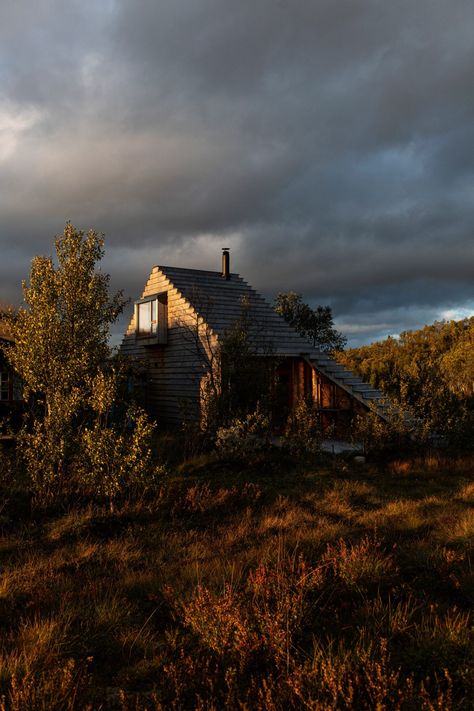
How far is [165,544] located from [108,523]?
4.98ft

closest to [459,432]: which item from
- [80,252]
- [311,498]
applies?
[311,498]

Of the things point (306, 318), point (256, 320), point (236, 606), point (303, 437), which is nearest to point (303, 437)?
point (303, 437)

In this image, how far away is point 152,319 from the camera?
2136 centimetres

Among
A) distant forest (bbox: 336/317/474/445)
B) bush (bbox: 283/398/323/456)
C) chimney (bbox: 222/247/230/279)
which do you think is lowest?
bush (bbox: 283/398/323/456)

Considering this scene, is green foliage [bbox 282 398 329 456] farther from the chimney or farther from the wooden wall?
the chimney

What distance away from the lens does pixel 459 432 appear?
1492 cm

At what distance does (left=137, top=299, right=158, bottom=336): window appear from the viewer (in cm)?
2123

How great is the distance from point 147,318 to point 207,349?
4856mm

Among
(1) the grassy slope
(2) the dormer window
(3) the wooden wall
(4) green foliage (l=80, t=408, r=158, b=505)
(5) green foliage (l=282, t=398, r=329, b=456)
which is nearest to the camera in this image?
(1) the grassy slope

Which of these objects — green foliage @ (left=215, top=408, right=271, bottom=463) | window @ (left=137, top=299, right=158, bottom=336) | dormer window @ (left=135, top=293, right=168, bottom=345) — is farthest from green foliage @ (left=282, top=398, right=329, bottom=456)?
window @ (left=137, top=299, right=158, bottom=336)

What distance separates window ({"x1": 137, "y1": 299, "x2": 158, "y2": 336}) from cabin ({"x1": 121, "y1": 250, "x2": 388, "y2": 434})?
1.7 inches

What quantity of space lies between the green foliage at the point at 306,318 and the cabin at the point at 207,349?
10276 mm

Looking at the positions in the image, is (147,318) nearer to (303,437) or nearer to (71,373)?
(303,437)

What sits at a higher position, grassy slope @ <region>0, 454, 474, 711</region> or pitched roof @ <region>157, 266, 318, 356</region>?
pitched roof @ <region>157, 266, 318, 356</region>
